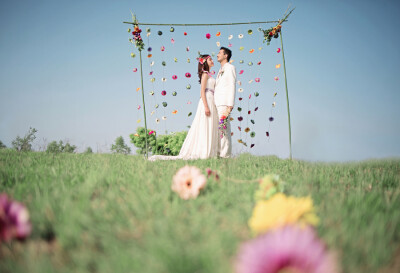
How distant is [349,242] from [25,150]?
22.2 ft

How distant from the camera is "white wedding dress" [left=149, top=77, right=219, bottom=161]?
18.8ft

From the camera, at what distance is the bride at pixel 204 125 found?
18.5 feet

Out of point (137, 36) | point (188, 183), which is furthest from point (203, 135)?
point (188, 183)

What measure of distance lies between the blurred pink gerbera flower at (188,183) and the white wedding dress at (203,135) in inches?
155

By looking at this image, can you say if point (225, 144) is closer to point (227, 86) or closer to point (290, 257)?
point (227, 86)

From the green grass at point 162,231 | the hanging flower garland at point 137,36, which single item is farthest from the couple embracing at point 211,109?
the green grass at point 162,231

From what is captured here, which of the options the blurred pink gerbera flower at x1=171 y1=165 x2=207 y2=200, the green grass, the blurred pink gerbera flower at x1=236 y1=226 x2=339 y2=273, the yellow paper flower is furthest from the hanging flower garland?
the blurred pink gerbera flower at x1=236 y1=226 x2=339 y2=273

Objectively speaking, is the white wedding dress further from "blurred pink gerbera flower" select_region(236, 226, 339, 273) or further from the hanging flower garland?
"blurred pink gerbera flower" select_region(236, 226, 339, 273)

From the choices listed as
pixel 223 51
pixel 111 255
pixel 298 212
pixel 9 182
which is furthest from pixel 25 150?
pixel 298 212

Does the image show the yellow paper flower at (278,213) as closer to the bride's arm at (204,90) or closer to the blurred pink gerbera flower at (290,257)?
the blurred pink gerbera flower at (290,257)

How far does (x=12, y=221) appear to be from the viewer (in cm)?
110

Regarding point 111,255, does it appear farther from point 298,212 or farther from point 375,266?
point 375,266

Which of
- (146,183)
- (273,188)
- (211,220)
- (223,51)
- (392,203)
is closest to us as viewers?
(211,220)

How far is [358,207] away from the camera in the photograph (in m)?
1.56
